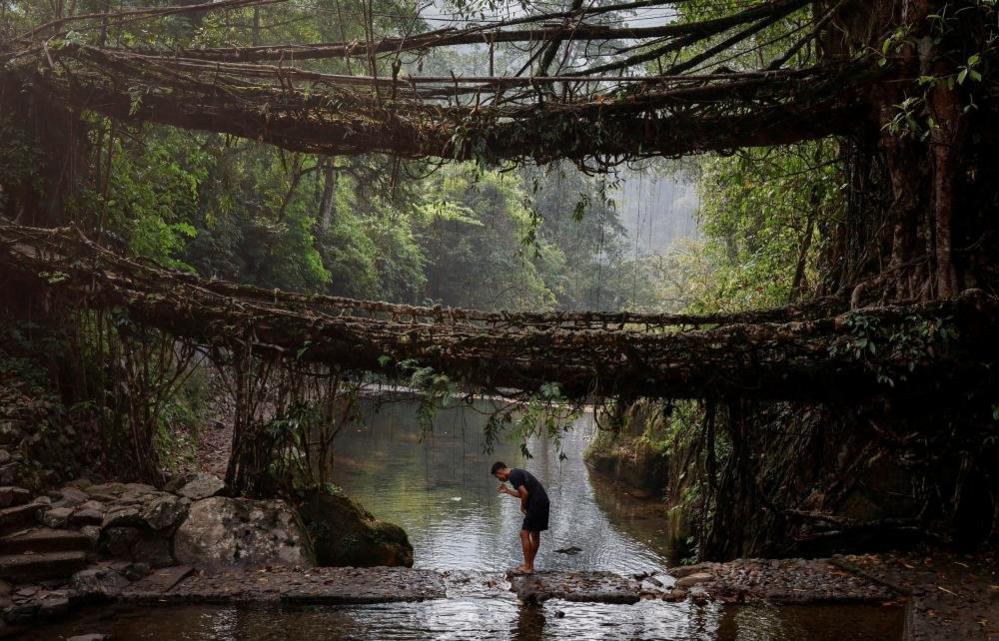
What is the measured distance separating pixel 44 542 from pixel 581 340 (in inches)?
206

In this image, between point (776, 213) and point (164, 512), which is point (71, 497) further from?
point (776, 213)

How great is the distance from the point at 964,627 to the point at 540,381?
3.75 metres

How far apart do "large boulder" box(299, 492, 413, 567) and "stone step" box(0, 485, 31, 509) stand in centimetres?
268

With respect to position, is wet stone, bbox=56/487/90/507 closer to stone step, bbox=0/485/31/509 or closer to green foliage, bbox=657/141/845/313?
stone step, bbox=0/485/31/509

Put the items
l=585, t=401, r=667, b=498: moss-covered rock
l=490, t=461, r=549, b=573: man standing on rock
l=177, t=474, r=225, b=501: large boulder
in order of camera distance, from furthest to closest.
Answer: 1. l=585, t=401, r=667, b=498: moss-covered rock
2. l=490, t=461, r=549, b=573: man standing on rock
3. l=177, t=474, r=225, b=501: large boulder

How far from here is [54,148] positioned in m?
9.08

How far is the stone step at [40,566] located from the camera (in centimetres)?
618

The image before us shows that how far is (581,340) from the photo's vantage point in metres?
6.47

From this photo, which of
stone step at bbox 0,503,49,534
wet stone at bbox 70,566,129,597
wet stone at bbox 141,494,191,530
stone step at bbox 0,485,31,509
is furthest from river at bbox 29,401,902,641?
stone step at bbox 0,485,31,509

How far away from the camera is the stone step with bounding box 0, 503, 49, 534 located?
6.56 meters

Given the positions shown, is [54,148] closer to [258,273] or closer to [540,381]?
[540,381]

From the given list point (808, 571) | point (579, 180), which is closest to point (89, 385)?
point (808, 571)

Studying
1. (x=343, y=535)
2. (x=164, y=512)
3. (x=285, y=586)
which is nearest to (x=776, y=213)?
(x=343, y=535)

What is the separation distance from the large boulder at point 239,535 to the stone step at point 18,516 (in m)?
1.30
